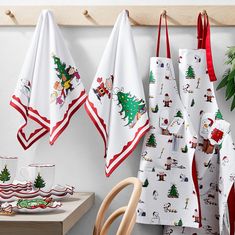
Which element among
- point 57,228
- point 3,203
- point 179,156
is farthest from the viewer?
point 179,156

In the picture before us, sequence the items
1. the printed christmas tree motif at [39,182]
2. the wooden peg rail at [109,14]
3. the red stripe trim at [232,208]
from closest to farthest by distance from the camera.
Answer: the printed christmas tree motif at [39,182], the red stripe trim at [232,208], the wooden peg rail at [109,14]

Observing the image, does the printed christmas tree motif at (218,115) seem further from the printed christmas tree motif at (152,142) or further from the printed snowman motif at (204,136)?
the printed christmas tree motif at (152,142)

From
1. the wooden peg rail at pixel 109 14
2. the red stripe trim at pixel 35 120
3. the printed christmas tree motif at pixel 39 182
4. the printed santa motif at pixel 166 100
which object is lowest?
the printed christmas tree motif at pixel 39 182

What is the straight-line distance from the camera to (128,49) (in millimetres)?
1971

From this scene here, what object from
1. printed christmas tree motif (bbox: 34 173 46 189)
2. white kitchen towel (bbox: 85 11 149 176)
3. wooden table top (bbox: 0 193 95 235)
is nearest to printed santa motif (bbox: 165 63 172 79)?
white kitchen towel (bbox: 85 11 149 176)

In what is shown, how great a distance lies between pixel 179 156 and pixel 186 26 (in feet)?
1.75

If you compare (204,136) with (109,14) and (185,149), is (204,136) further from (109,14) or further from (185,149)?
(109,14)

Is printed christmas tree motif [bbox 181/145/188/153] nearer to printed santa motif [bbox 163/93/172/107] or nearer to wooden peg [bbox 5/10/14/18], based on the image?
A: printed santa motif [bbox 163/93/172/107]

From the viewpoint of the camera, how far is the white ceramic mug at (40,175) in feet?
5.76

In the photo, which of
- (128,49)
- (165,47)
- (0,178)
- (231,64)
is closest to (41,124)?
(0,178)

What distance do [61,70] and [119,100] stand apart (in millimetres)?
259

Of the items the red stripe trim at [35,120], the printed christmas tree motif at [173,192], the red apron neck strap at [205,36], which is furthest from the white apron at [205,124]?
the red stripe trim at [35,120]

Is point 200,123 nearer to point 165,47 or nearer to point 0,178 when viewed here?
point 165,47

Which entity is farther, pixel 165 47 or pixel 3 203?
pixel 165 47
